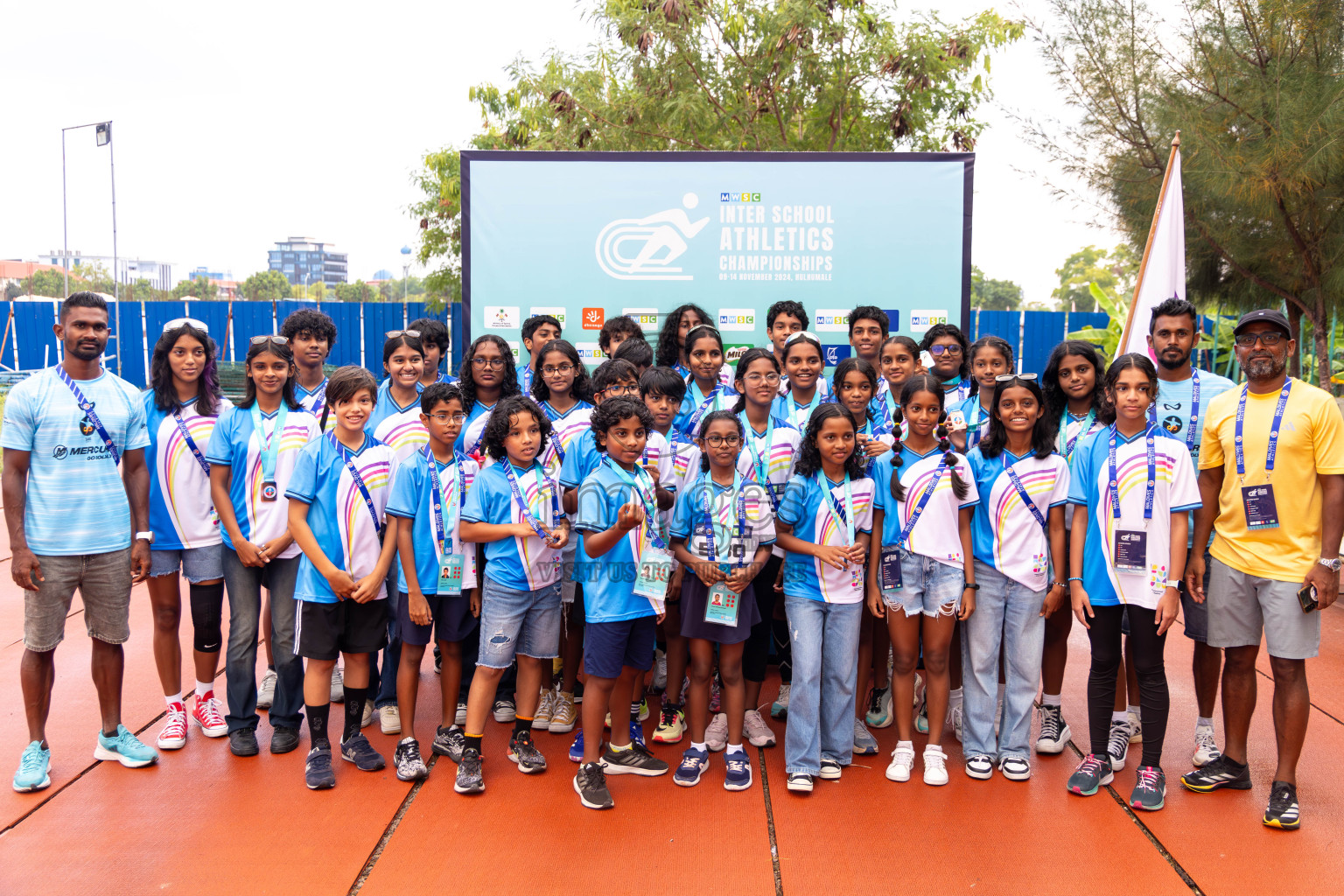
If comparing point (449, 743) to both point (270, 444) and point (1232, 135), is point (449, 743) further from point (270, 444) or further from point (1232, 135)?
point (1232, 135)

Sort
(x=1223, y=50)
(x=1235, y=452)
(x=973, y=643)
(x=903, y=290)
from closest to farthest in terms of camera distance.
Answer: (x=1235, y=452) < (x=973, y=643) < (x=903, y=290) < (x=1223, y=50)

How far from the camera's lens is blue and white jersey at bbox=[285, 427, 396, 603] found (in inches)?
146

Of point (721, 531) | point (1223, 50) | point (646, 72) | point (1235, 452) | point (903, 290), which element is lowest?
point (721, 531)

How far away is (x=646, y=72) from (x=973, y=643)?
950 centimetres

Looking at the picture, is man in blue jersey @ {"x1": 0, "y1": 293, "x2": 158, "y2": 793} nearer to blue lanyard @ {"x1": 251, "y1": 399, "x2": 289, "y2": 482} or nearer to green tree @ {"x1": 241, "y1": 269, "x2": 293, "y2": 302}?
blue lanyard @ {"x1": 251, "y1": 399, "x2": 289, "y2": 482}

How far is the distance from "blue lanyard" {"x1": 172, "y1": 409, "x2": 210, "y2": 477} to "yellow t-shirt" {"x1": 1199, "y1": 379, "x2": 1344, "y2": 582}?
13.8 feet

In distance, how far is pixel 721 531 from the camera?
3697 millimetres

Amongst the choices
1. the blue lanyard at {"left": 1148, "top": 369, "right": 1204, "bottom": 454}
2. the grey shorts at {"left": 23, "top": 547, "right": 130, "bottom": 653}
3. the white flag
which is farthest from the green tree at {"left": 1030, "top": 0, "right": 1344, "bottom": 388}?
the grey shorts at {"left": 23, "top": 547, "right": 130, "bottom": 653}

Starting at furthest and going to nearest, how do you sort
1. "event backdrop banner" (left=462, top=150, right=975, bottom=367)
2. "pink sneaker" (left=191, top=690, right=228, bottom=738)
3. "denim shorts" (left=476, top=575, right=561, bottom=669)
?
"event backdrop banner" (left=462, top=150, right=975, bottom=367) → "pink sneaker" (left=191, top=690, right=228, bottom=738) → "denim shorts" (left=476, top=575, right=561, bottom=669)

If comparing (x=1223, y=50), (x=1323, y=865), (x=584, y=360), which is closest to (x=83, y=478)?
(x=584, y=360)

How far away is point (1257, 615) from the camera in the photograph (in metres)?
3.62

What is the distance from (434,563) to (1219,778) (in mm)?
3270

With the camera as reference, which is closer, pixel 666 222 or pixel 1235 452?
pixel 1235 452

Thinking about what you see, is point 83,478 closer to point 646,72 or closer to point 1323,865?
point 1323,865
